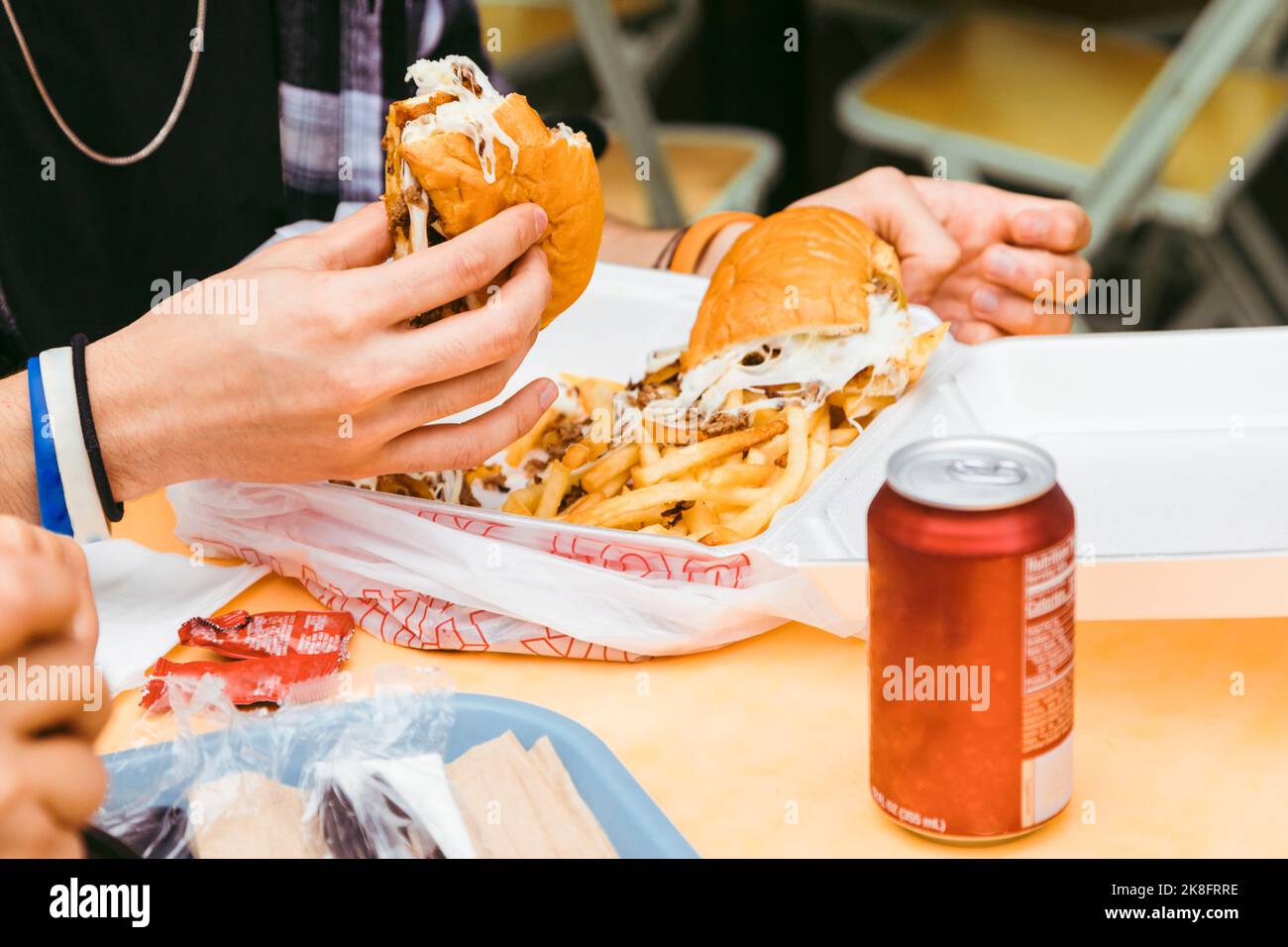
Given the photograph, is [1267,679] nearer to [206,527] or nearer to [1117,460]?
[1117,460]

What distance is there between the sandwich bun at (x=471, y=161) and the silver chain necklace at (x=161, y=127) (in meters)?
0.69

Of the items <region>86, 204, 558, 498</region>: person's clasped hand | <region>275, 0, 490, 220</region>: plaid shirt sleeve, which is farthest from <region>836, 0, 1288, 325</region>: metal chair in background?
<region>86, 204, 558, 498</region>: person's clasped hand

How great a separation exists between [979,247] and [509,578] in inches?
33.4

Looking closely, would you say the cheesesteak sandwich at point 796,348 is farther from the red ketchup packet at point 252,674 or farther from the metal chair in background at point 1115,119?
the metal chair in background at point 1115,119

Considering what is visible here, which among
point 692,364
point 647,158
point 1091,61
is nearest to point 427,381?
point 692,364

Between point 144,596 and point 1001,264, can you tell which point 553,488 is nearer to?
point 144,596

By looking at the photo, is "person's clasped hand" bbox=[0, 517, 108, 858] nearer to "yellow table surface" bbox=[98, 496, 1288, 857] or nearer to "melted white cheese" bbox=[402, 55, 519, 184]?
"yellow table surface" bbox=[98, 496, 1288, 857]

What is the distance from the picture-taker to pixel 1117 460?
1239 mm

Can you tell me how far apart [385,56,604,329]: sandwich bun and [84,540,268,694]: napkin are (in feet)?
1.14

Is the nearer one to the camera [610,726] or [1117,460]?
[610,726]

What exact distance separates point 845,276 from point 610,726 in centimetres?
54

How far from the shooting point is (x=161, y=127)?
5.54ft

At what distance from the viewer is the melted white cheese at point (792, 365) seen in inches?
51.1

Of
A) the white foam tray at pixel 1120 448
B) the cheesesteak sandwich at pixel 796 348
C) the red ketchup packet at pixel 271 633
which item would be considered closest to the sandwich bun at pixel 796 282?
the cheesesteak sandwich at pixel 796 348
